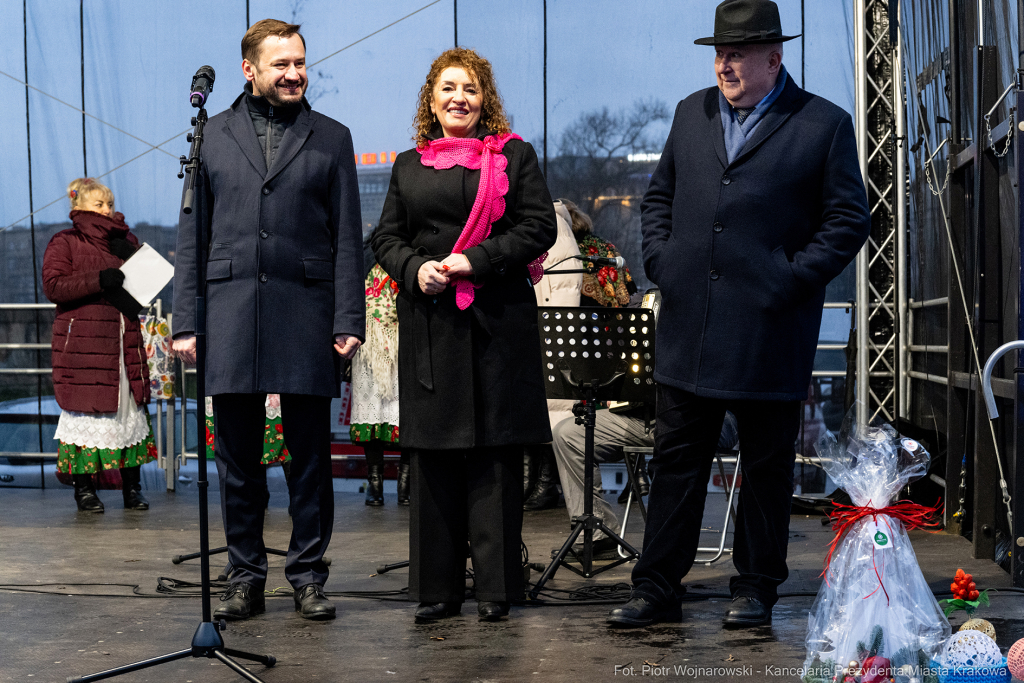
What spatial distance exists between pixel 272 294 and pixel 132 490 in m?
3.35

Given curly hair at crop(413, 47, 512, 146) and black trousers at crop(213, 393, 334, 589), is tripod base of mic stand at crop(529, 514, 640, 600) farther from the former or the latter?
curly hair at crop(413, 47, 512, 146)

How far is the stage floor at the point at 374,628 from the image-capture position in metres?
2.87

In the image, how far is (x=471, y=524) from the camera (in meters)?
3.41

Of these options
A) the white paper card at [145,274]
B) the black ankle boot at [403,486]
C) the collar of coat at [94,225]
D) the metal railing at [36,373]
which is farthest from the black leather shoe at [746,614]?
the metal railing at [36,373]

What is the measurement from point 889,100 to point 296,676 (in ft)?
15.8

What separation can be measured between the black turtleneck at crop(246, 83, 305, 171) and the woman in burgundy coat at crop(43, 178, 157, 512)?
2715 mm

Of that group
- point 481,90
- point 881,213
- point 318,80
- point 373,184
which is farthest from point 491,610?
point 318,80

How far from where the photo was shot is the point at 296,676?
281cm

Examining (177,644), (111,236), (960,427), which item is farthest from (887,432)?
(111,236)

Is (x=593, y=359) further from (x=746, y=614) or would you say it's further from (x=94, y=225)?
(x=94, y=225)

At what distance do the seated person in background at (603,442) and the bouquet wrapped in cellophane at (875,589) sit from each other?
181 cm

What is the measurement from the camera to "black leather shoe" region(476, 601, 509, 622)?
3.38 metres

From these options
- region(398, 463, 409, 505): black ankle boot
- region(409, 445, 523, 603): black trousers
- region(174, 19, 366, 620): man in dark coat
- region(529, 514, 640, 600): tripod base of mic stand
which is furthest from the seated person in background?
region(398, 463, 409, 505): black ankle boot

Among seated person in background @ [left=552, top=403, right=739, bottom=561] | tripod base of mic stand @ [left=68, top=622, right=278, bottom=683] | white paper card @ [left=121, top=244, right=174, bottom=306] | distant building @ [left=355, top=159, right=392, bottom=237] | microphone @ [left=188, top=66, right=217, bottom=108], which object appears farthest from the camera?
distant building @ [left=355, top=159, right=392, bottom=237]
